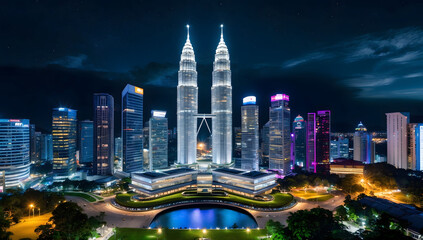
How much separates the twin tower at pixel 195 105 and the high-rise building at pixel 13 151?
49.6m

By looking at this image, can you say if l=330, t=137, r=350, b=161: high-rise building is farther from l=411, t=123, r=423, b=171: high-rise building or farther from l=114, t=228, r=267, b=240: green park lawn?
l=114, t=228, r=267, b=240: green park lawn

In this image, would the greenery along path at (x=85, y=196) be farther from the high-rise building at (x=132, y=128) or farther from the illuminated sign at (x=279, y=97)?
the illuminated sign at (x=279, y=97)

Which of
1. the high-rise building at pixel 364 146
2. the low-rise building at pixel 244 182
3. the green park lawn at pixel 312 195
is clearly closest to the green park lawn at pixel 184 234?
the low-rise building at pixel 244 182

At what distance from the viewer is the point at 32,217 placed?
41688 mm

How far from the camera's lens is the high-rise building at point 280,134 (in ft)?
268

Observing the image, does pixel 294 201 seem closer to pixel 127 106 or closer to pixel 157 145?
pixel 157 145

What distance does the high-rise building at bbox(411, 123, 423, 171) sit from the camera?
71625mm

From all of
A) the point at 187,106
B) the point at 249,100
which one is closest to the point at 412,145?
the point at 249,100

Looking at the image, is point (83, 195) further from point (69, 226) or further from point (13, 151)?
point (69, 226)

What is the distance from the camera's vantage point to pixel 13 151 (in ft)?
199

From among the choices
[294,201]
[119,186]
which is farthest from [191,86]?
[294,201]

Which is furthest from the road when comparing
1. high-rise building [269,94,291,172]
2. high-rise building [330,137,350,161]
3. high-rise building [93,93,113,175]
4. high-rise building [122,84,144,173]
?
high-rise building [330,137,350,161]

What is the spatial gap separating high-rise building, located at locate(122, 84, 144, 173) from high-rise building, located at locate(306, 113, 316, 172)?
226 ft

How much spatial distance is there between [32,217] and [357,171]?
97.5m
